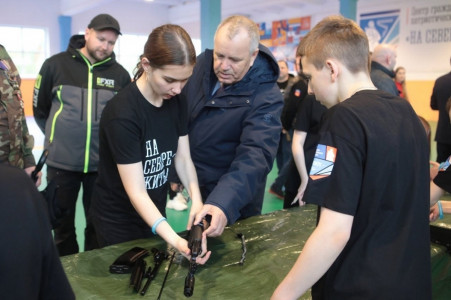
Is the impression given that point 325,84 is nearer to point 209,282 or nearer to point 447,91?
point 209,282

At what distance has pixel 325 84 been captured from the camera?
0.97m

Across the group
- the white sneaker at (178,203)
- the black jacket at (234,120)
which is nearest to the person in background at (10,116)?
the black jacket at (234,120)

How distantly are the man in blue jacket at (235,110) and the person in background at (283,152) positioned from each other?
2510 millimetres

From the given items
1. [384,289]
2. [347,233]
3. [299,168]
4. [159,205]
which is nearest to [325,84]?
[347,233]

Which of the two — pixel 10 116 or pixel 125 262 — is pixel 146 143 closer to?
pixel 125 262

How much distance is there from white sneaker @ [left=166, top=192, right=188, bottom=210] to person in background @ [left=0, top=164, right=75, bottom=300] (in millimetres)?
3242

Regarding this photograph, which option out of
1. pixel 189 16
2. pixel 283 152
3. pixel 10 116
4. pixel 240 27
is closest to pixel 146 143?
pixel 240 27

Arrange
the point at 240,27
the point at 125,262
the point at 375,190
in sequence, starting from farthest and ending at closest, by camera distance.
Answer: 1. the point at 240,27
2. the point at 125,262
3. the point at 375,190

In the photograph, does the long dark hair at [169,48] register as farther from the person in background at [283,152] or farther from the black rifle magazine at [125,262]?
the person in background at [283,152]

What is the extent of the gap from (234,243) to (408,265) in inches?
26.2

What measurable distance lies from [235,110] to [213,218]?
534 millimetres

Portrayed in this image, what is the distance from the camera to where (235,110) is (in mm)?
1741

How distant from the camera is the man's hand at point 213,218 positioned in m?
1.36

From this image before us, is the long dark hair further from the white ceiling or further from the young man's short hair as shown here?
the white ceiling
